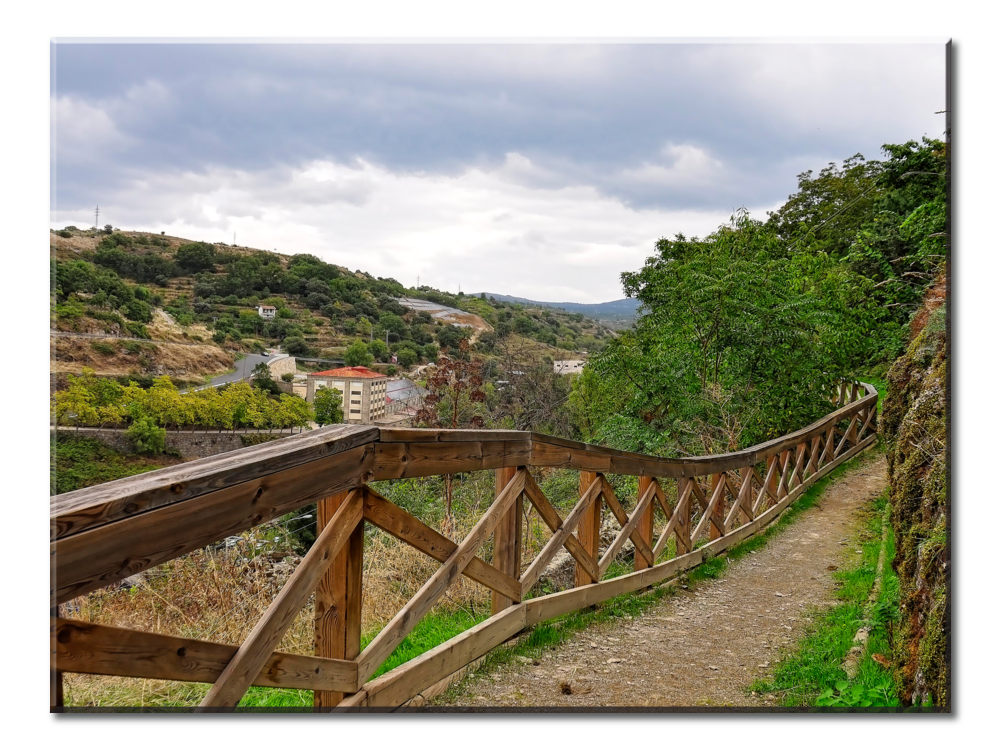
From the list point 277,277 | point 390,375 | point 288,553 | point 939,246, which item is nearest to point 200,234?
point 288,553

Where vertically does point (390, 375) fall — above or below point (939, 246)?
below

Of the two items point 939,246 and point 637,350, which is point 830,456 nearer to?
point 637,350

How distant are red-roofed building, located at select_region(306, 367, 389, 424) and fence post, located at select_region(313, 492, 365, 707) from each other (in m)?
11.7

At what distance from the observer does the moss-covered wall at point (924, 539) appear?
2.42 metres

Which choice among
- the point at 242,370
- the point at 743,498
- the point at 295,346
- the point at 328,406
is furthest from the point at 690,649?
the point at 295,346

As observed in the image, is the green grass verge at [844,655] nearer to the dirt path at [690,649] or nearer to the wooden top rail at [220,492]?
the dirt path at [690,649]

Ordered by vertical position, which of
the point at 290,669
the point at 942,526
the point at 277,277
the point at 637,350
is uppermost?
the point at 277,277

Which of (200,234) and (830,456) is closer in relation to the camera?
(200,234)

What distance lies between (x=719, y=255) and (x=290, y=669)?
9468mm

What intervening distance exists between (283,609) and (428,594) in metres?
0.81

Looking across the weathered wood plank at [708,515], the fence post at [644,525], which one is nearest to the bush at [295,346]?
the weathered wood plank at [708,515]

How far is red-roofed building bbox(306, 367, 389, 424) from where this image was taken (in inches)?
588

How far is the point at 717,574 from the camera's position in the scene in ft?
17.8

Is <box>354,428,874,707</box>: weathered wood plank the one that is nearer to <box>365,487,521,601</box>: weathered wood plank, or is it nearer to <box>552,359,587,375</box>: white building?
<box>365,487,521,601</box>: weathered wood plank
